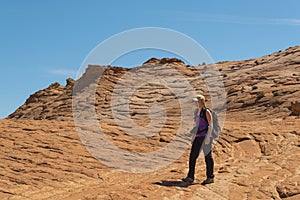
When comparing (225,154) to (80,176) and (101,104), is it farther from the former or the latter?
(101,104)

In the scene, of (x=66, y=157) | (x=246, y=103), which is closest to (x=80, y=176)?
(x=66, y=157)

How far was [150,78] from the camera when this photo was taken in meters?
34.6

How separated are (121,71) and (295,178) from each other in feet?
98.5

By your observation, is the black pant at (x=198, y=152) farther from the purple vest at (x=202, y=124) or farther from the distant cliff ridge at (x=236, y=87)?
the distant cliff ridge at (x=236, y=87)

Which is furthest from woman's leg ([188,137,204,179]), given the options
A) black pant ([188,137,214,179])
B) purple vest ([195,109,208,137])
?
purple vest ([195,109,208,137])

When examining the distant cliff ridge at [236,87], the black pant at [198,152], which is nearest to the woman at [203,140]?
the black pant at [198,152]

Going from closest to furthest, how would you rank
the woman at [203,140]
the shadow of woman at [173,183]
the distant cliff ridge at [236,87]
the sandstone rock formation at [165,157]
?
the sandstone rock formation at [165,157], the shadow of woman at [173,183], the woman at [203,140], the distant cliff ridge at [236,87]

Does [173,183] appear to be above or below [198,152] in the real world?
below

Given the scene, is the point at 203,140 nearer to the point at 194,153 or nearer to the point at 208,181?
the point at 194,153

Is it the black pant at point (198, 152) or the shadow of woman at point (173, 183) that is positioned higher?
the black pant at point (198, 152)

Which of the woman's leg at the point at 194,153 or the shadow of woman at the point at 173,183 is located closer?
the shadow of woman at the point at 173,183

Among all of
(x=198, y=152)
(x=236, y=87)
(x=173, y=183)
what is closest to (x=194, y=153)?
(x=198, y=152)

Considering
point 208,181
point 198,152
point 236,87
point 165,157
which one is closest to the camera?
point 208,181

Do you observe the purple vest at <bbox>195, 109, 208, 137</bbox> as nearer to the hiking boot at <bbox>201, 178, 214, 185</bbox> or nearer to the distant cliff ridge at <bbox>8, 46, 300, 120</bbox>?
the hiking boot at <bbox>201, 178, 214, 185</bbox>
